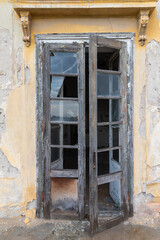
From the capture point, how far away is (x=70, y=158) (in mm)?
2527

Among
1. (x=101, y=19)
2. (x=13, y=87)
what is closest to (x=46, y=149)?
(x=13, y=87)

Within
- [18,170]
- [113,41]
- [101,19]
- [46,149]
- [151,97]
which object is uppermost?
[101,19]

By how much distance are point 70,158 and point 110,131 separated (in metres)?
0.72

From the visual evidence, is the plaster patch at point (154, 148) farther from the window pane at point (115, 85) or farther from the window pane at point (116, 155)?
the window pane at point (115, 85)

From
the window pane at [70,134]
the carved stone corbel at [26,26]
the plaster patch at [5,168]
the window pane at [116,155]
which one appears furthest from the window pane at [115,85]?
the plaster patch at [5,168]

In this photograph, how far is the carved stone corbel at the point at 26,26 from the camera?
2.07 m

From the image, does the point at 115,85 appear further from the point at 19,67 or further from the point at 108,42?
the point at 19,67

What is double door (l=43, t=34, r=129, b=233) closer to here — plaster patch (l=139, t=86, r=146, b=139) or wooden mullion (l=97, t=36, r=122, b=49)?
wooden mullion (l=97, t=36, r=122, b=49)

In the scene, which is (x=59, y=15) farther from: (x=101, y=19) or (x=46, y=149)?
(x=46, y=149)

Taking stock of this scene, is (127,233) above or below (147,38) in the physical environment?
below

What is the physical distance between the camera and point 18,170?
90.5 inches

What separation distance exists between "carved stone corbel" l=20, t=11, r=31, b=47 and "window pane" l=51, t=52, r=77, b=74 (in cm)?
36

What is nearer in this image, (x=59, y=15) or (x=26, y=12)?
(x=26, y=12)

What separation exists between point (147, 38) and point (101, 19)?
0.66 m
